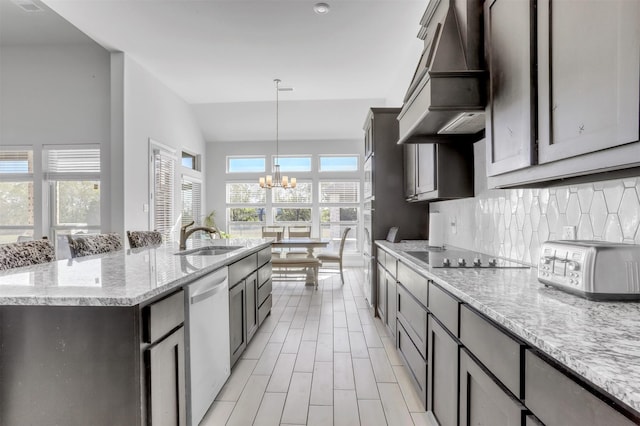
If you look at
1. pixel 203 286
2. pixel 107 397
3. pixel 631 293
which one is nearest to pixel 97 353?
pixel 107 397

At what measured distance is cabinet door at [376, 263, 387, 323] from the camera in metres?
3.16

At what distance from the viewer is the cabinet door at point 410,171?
10.8ft

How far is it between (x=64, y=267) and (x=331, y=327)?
2401 millimetres

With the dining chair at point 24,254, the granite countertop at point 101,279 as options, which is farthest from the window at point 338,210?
the dining chair at point 24,254

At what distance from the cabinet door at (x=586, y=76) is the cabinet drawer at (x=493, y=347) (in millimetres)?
590

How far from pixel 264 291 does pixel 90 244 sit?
5.33 feet

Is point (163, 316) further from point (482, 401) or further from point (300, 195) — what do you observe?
point (300, 195)

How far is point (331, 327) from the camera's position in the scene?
3387 mm

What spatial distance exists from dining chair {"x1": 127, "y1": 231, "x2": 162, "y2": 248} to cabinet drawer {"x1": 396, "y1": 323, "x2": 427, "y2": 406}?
9.29 feet

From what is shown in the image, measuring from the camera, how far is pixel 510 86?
1.33 m

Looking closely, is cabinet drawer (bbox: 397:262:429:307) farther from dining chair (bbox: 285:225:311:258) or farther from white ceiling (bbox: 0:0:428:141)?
dining chair (bbox: 285:225:311:258)

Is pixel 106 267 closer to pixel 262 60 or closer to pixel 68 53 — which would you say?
pixel 262 60

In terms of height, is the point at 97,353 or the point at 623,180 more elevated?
the point at 623,180

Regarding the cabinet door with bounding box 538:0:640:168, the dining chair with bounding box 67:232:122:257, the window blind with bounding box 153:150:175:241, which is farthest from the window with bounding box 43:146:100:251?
the cabinet door with bounding box 538:0:640:168
